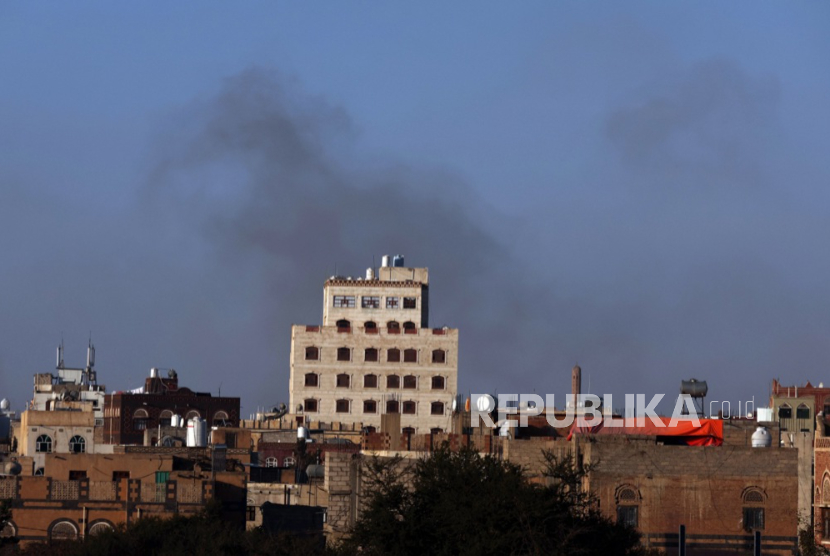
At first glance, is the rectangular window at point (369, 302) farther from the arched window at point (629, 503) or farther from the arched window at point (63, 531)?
the arched window at point (629, 503)

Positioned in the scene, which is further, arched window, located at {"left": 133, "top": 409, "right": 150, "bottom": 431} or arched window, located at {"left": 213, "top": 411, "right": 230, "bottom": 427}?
arched window, located at {"left": 213, "top": 411, "right": 230, "bottom": 427}

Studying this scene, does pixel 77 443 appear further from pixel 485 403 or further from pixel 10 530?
pixel 10 530

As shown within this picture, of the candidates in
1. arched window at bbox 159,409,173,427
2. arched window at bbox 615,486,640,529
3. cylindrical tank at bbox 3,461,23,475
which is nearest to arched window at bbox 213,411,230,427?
arched window at bbox 159,409,173,427

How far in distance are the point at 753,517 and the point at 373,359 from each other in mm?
81468

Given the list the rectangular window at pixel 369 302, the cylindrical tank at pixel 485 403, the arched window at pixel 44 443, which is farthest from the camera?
the rectangular window at pixel 369 302

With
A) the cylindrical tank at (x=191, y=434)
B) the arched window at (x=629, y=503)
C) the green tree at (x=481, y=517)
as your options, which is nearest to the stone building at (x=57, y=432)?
the cylindrical tank at (x=191, y=434)

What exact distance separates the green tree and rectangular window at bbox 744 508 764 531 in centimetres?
868

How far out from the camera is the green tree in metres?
62.2

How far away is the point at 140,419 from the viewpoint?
446 feet

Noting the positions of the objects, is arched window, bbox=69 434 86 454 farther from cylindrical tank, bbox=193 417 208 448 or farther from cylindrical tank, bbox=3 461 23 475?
cylindrical tank, bbox=3 461 23 475

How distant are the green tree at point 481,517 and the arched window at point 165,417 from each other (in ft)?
230

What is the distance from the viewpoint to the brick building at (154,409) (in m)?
134

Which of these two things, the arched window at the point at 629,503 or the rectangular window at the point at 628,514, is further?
the arched window at the point at 629,503

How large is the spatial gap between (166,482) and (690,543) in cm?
2654
